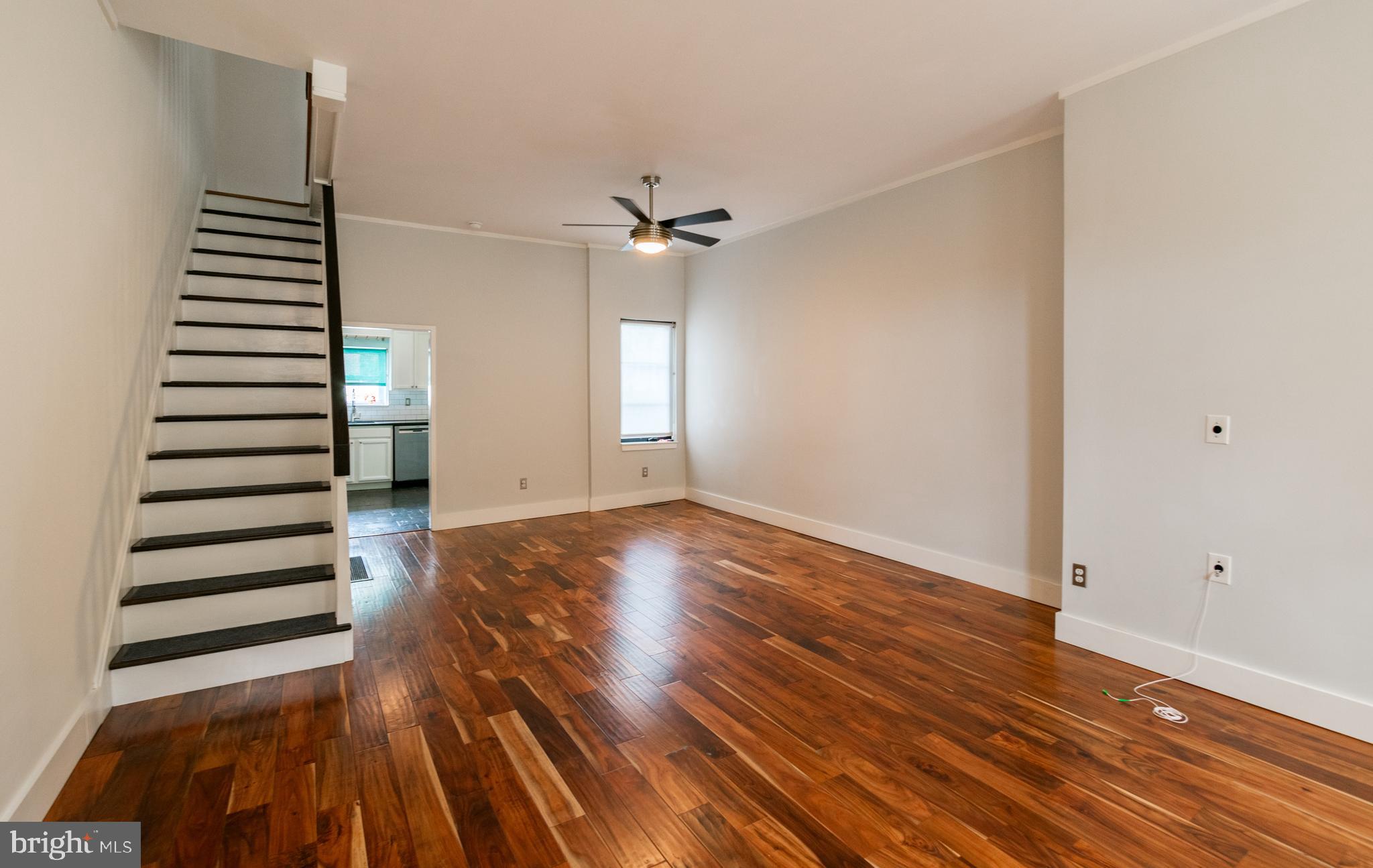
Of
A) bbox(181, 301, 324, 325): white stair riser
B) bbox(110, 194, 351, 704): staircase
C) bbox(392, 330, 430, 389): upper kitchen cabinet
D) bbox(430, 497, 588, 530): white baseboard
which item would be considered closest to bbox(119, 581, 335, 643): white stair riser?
bbox(110, 194, 351, 704): staircase

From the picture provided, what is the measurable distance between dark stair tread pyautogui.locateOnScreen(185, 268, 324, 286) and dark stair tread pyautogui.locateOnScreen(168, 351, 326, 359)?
70cm

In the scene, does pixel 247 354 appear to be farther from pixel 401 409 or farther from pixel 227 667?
pixel 401 409


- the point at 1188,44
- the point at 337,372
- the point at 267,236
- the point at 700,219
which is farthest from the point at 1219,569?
the point at 267,236

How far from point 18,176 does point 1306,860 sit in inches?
160

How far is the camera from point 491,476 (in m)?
5.97

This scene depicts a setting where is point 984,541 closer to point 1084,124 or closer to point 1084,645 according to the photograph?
point 1084,645

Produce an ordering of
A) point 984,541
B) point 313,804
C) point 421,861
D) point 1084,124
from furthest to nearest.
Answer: point 984,541, point 1084,124, point 313,804, point 421,861

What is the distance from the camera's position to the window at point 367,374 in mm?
8312

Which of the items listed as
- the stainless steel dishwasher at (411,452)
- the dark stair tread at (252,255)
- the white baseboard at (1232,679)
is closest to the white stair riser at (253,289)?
the dark stair tread at (252,255)

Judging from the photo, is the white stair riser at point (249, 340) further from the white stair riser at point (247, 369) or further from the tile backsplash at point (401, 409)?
the tile backsplash at point (401, 409)

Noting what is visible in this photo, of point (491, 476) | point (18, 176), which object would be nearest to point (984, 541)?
point (491, 476)

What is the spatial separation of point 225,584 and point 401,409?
5913 mm

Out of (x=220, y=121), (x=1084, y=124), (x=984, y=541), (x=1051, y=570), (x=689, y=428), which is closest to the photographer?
(x=1084, y=124)

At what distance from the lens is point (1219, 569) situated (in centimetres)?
269
